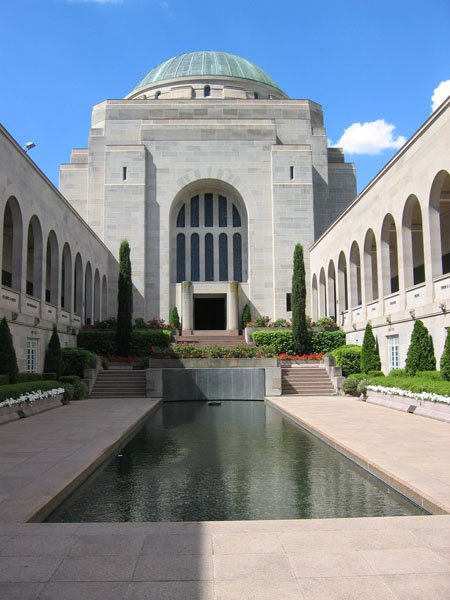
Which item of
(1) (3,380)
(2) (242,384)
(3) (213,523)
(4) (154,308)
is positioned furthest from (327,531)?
(4) (154,308)

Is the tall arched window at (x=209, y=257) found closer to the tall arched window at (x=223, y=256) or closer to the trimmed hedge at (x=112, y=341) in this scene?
the tall arched window at (x=223, y=256)

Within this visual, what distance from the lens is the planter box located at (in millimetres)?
14055

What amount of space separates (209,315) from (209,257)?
457 cm

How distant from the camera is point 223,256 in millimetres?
38594

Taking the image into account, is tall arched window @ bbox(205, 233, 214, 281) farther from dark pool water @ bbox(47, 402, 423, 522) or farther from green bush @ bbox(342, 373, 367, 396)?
dark pool water @ bbox(47, 402, 423, 522)

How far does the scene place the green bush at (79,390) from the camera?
20781 millimetres

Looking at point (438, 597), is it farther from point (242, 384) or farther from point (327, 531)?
point (242, 384)

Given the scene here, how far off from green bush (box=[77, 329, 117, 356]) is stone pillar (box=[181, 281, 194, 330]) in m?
8.02

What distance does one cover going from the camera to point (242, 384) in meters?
23.2

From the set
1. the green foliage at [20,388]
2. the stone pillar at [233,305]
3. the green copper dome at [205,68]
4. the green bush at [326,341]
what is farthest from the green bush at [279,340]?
the green copper dome at [205,68]

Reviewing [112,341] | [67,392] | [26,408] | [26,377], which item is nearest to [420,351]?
[67,392]

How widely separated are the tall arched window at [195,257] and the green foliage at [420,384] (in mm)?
20776

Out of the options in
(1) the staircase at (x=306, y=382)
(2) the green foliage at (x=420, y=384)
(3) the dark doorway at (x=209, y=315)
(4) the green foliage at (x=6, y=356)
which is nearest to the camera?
(2) the green foliage at (x=420, y=384)

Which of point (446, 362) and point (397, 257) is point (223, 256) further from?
point (446, 362)
